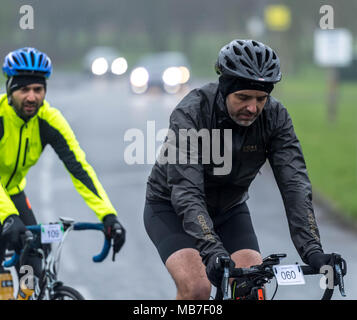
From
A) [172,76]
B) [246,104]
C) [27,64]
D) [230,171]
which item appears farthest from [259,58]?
[172,76]

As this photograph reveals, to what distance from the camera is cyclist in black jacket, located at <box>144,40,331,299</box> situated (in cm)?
444

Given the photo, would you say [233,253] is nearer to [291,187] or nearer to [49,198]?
[291,187]

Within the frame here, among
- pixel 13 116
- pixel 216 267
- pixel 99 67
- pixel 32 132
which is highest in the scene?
pixel 99 67

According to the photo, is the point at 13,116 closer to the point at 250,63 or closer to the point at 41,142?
the point at 41,142

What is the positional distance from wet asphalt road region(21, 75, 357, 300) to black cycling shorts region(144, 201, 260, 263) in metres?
2.85

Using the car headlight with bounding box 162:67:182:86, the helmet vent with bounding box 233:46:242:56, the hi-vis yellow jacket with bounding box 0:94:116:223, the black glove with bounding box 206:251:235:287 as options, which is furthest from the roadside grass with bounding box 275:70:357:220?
the black glove with bounding box 206:251:235:287

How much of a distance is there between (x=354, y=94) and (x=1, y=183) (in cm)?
3403

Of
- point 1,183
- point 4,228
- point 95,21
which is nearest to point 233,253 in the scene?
point 4,228

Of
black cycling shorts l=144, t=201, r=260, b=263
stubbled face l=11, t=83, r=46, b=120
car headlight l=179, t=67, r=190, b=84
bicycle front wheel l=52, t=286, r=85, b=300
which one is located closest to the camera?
black cycling shorts l=144, t=201, r=260, b=263

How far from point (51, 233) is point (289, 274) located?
6.57 feet

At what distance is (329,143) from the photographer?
20.0 meters

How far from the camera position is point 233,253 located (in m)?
4.90

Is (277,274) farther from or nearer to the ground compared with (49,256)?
farther from the ground

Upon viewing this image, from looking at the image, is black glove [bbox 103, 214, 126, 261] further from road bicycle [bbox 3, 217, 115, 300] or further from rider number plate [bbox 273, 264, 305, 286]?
rider number plate [bbox 273, 264, 305, 286]
